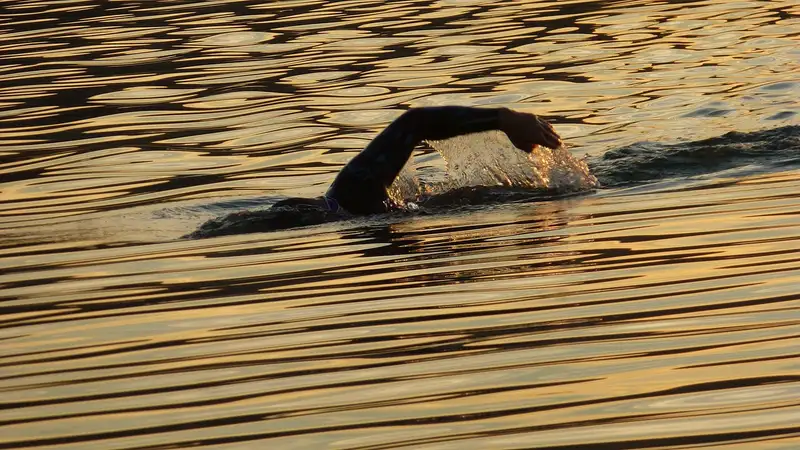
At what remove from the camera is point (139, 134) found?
14.7 metres

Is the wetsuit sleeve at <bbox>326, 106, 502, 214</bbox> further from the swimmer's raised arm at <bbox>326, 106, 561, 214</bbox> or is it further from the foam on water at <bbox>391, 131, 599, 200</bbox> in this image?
the foam on water at <bbox>391, 131, 599, 200</bbox>

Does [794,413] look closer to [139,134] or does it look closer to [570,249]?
[570,249]

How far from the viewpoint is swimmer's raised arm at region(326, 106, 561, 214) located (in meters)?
9.41

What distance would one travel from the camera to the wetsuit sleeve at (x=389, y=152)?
32.3ft

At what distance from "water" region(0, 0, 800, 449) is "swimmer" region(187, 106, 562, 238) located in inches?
9.9

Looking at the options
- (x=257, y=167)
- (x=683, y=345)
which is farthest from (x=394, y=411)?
(x=257, y=167)

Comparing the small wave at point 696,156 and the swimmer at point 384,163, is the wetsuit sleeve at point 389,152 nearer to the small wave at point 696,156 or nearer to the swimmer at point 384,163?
the swimmer at point 384,163

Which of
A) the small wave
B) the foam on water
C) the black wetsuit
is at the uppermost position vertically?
the black wetsuit

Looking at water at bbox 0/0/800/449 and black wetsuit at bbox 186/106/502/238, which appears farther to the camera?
black wetsuit at bbox 186/106/502/238

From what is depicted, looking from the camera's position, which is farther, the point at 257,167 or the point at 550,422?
the point at 257,167

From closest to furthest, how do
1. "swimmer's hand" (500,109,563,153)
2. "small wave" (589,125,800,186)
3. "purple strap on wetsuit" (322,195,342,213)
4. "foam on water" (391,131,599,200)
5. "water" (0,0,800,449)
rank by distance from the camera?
"water" (0,0,800,449) → "swimmer's hand" (500,109,563,153) → "purple strap on wetsuit" (322,195,342,213) → "foam on water" (391,131,599,200) → "small wave" (589,125,800,186)

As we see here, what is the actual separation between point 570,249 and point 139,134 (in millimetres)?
7448

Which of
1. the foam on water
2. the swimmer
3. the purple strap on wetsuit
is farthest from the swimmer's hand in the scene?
the purple strap on wetsuit

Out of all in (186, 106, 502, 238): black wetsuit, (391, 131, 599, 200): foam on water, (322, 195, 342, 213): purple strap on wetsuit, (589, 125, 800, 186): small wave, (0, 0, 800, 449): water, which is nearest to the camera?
(0, 0, 800, 449): water
